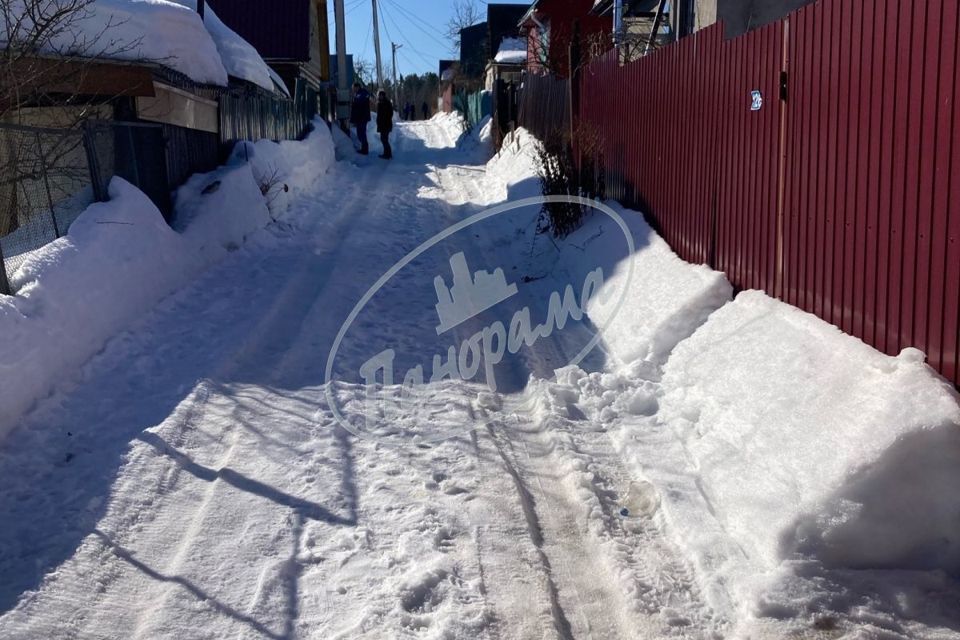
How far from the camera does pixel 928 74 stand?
159 inches

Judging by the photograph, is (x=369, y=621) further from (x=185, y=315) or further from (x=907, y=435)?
(x=185, y=315)

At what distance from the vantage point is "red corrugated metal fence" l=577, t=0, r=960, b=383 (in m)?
4.03

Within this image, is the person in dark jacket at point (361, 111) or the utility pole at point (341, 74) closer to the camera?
the person in dark jacket at point (361, 111)

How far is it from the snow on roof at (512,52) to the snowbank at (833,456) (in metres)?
39.0

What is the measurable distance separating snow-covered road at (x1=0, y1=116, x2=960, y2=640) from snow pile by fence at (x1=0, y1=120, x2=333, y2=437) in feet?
0.65

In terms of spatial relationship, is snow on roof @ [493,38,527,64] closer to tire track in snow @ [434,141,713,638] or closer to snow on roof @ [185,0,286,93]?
snow on roof @ [185,0,286,93]

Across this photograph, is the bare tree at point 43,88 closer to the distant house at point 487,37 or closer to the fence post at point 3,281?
the fence post at point 3,281

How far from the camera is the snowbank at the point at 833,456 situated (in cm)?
367

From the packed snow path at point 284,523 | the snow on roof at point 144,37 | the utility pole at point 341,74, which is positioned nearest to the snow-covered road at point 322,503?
the packed snow path at point 284,523

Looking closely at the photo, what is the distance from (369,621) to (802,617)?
1658 millimetres

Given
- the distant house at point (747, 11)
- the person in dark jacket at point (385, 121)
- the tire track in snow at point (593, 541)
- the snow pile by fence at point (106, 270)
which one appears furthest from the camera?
the person in dark jacket at point (385, 121)

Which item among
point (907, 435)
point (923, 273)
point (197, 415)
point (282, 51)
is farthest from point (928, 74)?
point (282, 51)

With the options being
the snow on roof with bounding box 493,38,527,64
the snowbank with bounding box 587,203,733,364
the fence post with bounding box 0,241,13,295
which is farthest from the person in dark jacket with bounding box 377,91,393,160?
the fence post with bounding box 0,241,13,295

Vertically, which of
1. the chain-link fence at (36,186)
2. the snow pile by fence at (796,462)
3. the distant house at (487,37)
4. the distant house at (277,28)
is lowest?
the snow pile by fence at (796,462)
